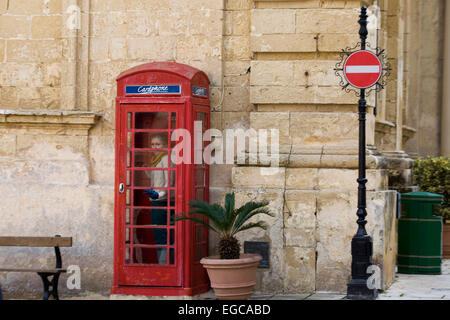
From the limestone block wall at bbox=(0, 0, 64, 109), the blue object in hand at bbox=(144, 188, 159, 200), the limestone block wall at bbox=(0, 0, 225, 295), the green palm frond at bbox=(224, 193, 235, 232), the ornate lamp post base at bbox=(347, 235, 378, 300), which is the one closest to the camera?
the green palm frond at bbox=(224, 193, 235, 232)

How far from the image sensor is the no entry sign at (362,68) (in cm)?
1087

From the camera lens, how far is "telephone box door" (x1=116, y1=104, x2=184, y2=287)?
1107cm

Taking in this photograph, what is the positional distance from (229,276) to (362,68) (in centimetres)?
290

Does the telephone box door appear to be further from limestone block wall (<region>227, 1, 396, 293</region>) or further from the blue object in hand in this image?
limestone block wall (<region>227, 1, 396, 293</region>)

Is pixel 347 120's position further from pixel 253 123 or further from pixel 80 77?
pixel 80 77

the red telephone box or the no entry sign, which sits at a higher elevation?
the no entry sign

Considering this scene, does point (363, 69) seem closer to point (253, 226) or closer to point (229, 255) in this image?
point (253, 226)

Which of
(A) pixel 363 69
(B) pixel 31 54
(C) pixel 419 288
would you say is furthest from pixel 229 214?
(B) pixel 31 54

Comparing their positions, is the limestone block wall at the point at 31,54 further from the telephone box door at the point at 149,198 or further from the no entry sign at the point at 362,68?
the no entry sign at the point at 362,68

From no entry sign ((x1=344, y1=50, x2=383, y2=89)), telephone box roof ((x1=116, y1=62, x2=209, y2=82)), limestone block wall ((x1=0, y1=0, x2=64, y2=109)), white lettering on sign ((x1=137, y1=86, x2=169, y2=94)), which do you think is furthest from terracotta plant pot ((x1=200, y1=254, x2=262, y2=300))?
limestone block wall ((x1=0, y1=0, x2=64, y2=109))

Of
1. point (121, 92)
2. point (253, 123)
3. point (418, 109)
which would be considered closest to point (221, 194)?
point (253, 123)

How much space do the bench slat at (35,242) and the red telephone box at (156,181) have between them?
2.07ft

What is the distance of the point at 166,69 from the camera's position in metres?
11.1

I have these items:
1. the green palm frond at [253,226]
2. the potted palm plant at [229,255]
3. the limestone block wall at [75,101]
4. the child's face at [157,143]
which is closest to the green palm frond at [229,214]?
the potted palm plant at [229,255]
